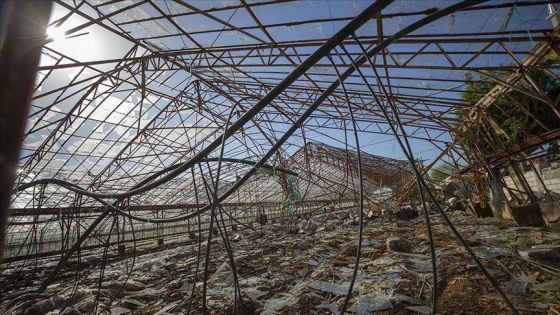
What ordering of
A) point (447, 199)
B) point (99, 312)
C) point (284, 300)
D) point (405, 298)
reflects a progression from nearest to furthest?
point (405, 298), point (284, 300), point (99, 312), point (447, 199)

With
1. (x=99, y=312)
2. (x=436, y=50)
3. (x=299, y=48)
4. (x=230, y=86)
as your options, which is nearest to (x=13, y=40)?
(x=99, y=312)

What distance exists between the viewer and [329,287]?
4.40 m

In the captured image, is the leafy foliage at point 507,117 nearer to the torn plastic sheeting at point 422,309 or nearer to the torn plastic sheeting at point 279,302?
the torn plastic sheeting at point 422,309

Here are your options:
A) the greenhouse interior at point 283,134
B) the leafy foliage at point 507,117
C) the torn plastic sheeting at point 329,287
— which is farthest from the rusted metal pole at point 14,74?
the leafy foliage at point 507,117

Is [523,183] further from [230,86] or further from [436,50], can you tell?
[230,86]

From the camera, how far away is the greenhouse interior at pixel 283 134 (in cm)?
186

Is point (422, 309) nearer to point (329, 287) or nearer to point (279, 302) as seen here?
point (329, 287)

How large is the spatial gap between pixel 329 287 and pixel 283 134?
3192mm

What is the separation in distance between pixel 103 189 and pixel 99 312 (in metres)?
13.3

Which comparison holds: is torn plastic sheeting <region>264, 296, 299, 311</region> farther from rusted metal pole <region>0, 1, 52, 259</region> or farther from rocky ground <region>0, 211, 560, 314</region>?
rusted metal pole <region>0, 1, 52, 259</region>

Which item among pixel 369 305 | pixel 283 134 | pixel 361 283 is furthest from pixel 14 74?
pixel 361 283

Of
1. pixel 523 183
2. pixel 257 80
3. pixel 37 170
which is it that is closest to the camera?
pixel 523 183

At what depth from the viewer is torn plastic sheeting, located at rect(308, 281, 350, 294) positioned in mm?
4191

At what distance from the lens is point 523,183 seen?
833cm
